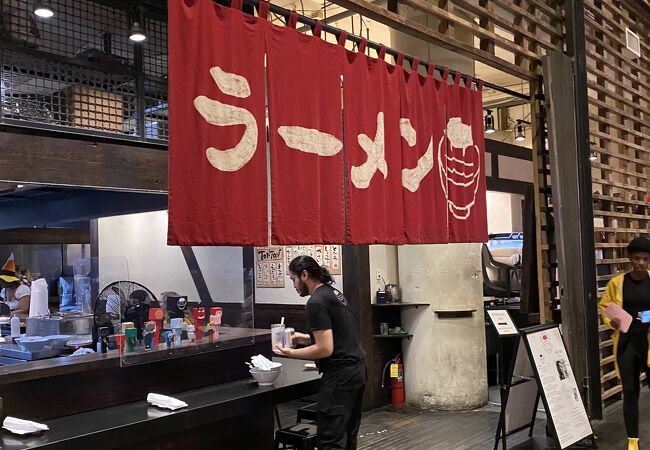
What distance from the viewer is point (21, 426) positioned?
304cm

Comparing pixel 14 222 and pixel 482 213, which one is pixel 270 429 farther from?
pixel 14 222

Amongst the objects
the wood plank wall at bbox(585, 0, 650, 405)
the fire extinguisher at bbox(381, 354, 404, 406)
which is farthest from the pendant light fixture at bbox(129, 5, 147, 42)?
the wood plank wall at bbox(585, 0, 650, 405)

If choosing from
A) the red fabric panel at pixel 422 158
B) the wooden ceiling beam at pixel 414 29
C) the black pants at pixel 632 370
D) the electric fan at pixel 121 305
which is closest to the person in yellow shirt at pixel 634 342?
the black pants at pixel 632 370

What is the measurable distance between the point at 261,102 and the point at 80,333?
417cm

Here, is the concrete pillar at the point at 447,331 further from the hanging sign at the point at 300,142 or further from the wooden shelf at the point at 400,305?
the hanging sign at the point at 300,142

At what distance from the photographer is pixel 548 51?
5.73 metres

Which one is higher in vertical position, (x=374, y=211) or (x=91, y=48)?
(x=91, y=48)

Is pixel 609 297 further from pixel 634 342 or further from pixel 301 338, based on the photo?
pixel 301 338

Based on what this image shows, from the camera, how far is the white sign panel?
4.89m

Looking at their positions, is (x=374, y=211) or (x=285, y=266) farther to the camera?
(x=285, y=266)

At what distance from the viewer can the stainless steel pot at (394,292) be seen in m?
7.01

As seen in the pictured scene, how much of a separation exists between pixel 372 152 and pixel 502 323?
1927 millimetres

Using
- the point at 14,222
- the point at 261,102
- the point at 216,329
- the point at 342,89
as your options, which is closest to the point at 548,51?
the point at 342,89

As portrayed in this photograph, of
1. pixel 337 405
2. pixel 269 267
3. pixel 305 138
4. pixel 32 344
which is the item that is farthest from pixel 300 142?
pixel 269 267
